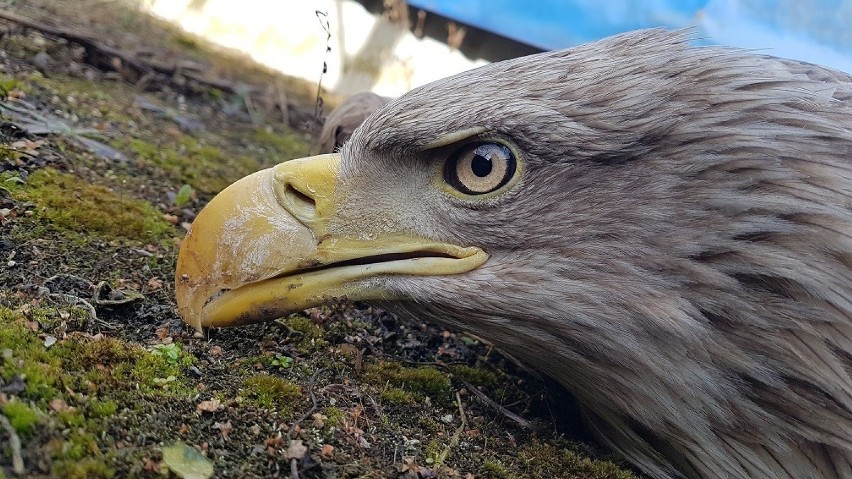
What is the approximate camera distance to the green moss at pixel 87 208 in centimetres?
246

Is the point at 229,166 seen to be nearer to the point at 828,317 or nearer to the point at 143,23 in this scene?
the point at 828,317

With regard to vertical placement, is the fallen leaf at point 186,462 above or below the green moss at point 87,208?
below

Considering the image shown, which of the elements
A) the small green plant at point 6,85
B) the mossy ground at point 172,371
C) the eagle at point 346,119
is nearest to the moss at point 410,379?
the mossy ground at point 172,371

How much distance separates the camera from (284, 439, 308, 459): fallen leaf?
5.57 ft

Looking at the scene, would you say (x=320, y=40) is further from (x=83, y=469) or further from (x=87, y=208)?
(x=83, y=469)

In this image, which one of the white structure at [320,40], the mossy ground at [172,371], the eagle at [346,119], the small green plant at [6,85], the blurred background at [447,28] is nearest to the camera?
the mossy ground at [172,371]

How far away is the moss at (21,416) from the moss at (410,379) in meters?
0.92

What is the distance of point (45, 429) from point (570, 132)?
4.40ft

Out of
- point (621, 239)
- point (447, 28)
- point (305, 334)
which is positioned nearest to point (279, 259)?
point (305, 334)

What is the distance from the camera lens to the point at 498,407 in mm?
2209

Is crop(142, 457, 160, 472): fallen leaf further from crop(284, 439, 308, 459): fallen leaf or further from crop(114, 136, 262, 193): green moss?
crop(114, 136, 262, 193): green moss

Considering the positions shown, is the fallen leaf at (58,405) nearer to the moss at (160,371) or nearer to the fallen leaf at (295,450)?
the moss at (160,371)

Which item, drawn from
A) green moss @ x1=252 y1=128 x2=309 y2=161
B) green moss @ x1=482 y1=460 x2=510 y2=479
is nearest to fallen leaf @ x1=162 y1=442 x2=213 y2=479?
green moss @ x1=482 y1=460 x2=510 y2=479

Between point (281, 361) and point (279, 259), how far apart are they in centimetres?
34
